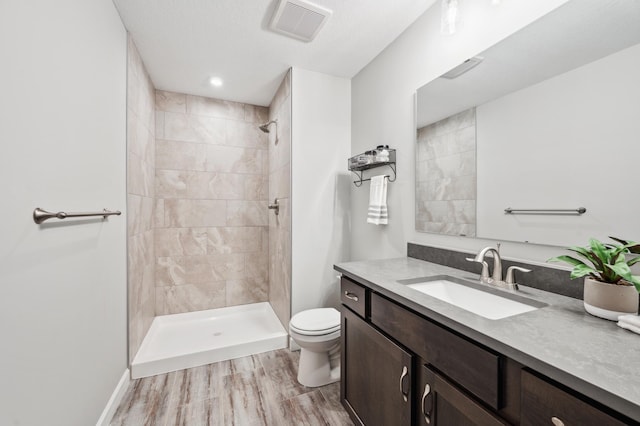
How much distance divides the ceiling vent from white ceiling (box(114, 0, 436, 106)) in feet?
0.15

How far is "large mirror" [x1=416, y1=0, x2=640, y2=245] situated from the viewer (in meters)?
0.90


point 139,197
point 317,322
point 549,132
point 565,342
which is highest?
point 549,132

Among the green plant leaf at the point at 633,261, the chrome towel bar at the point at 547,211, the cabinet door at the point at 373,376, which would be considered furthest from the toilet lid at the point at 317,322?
the green plant leaf at the point at 633,261

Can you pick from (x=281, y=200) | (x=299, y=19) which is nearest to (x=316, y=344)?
(x=281, y=200)

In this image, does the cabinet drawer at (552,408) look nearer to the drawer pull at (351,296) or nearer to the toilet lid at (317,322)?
the drawer pull at (351,296)

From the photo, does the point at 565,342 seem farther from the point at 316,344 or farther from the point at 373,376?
the point at 316,344

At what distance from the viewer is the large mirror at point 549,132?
898 millimetres

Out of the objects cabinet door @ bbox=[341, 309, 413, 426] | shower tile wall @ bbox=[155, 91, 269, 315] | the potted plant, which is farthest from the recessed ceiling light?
the potted plant

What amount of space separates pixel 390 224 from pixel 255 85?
195cm

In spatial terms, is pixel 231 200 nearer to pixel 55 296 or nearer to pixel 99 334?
pixel 99 334

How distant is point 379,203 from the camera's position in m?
1.99

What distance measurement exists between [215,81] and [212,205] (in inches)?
51.0

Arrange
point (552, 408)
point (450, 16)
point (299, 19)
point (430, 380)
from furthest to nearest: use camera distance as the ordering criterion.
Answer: point (299, 19) → point (450, 16) → point (430, 380) → point (552, 408)

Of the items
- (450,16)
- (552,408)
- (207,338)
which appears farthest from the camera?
(207,338)
